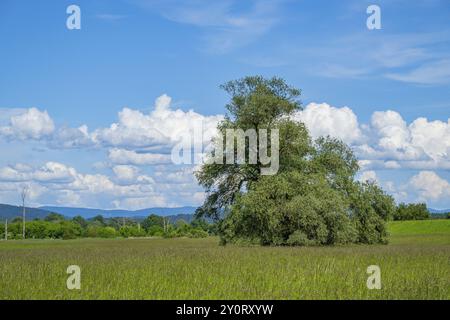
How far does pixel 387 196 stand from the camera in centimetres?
5522

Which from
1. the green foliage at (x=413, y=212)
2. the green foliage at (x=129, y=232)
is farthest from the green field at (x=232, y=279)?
the green foliage at (x=413, y=212)

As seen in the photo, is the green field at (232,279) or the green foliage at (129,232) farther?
the green foliage at (129,232)

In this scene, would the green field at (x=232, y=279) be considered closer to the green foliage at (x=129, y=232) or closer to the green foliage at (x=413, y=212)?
the green foliage at (x=129, y=232)

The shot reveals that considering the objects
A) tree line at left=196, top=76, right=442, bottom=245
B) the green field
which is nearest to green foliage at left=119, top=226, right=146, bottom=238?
tree line at left=196, top=76, right=442, bottom=245

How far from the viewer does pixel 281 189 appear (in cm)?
4328

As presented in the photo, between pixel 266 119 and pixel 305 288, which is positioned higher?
pixel 266 119

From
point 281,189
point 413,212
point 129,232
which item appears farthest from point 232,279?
point 413,212

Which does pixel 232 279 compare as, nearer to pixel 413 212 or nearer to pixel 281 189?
pixel 281 189

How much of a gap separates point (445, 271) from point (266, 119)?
2508 centimetres

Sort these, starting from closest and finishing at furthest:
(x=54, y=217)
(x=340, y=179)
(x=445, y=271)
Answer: (x=445, y=271), (x=340, y=179), (x=54, y=217)

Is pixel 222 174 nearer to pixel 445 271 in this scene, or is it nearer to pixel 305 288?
pixel 445 271

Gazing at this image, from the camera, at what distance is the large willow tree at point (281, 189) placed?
142 feet
